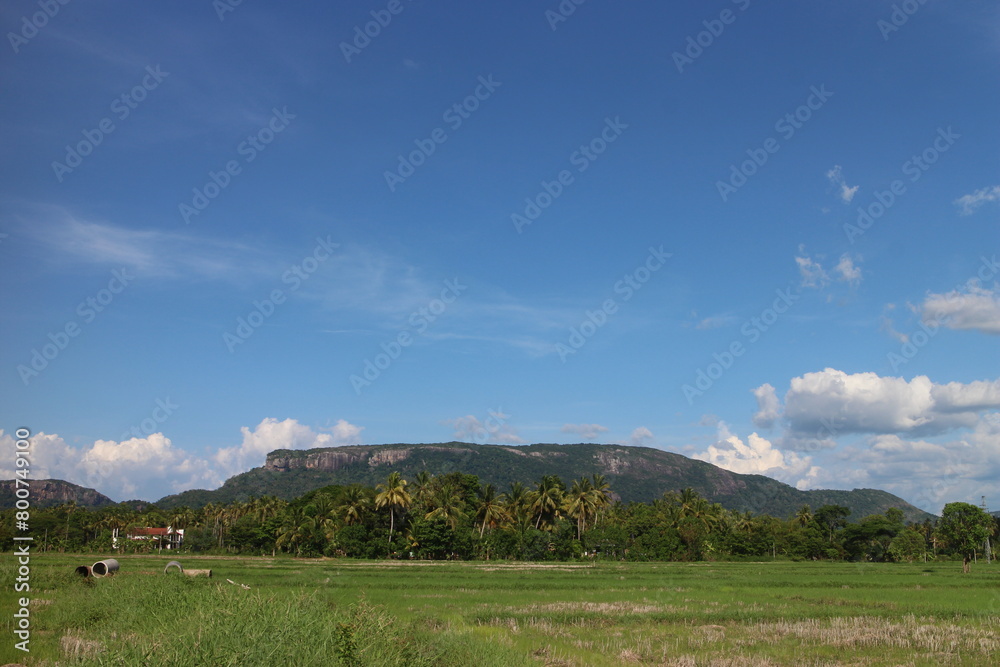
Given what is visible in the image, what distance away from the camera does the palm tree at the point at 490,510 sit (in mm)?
83312

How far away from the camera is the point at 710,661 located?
18016 millimetres

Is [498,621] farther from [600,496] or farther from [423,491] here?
[600,496]

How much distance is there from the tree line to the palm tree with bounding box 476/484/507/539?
0.52 feet

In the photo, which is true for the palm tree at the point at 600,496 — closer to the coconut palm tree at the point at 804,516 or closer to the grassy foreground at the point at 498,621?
the coconut palm tree at the point at 804,516

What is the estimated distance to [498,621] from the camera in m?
23.9

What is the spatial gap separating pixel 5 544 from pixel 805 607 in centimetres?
9353

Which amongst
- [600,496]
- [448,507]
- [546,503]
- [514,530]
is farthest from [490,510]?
[600,496]

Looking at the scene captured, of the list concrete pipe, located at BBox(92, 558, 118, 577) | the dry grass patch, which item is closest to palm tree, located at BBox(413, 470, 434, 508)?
concrete pipe, located at BBox(92, 558, 118, 577)

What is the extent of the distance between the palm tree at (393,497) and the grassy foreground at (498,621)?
31117 millimetres

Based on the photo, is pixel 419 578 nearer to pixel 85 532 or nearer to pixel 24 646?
pixel 24 646

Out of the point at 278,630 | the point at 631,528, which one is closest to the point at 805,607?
the point at 278,630

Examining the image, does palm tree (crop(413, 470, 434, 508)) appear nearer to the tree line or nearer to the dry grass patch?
the tree line

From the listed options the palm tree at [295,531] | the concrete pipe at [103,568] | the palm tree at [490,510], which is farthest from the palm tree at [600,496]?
the concrete pipe at [103,568]

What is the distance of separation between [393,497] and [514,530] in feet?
49.9
